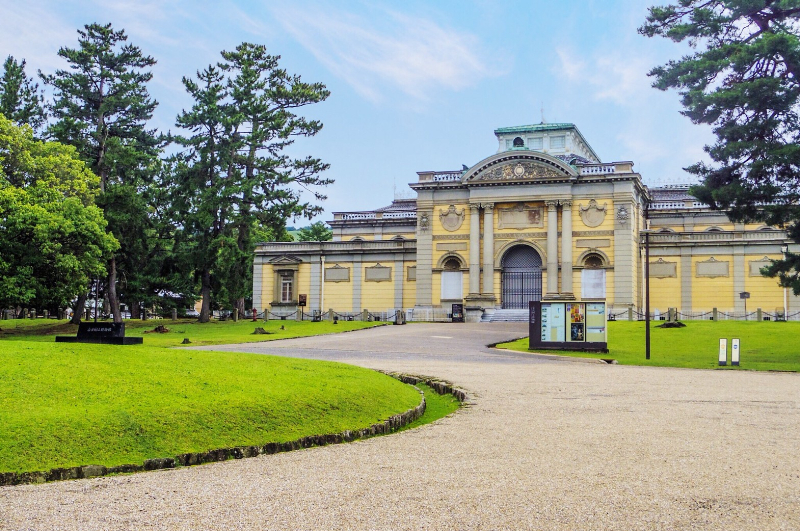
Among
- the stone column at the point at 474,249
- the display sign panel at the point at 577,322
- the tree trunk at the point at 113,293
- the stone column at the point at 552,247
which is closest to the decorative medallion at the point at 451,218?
the stone column at the point at 474,249

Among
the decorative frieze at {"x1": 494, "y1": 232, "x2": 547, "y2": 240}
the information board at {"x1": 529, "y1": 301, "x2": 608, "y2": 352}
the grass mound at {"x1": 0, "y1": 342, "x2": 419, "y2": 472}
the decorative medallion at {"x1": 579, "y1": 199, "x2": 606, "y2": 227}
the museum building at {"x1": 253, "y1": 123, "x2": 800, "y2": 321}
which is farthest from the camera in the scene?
the decorative frieze at {"x1": 494, "y1": 232, "x2": 547, "y2": 240}

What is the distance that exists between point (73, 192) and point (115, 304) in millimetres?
7943

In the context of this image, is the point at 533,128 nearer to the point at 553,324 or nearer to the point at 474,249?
the point at 474,249

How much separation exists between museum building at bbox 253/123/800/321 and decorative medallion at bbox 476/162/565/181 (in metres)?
0.07

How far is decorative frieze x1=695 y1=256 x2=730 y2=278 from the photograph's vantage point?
2031 inches

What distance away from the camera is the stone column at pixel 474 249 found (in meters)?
54.2

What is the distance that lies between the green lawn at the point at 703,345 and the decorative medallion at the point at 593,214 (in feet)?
39.0

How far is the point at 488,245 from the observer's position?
54219mm

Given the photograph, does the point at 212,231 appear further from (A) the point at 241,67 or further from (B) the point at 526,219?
(B) the point at 526,219

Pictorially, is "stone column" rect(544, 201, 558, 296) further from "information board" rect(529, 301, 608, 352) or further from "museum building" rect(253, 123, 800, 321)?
"information board" rect(529, 301, 608, 352)

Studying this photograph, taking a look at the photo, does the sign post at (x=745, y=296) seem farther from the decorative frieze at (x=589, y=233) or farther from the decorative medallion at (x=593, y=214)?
the decorative medallion at (x=593, y=214)

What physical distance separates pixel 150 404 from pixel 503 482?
4.74 meters

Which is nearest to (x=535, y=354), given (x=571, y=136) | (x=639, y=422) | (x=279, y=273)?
(x=639, y=422)

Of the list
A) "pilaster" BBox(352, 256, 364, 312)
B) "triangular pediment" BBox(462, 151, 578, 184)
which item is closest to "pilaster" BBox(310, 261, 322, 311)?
"pilaster" BBox(352, 256, 364, 312)
